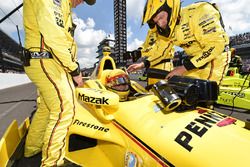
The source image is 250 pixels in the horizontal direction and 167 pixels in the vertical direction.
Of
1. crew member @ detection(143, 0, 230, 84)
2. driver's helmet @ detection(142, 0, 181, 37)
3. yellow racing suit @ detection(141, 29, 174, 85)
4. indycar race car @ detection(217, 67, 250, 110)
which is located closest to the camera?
driver's helmet @ detection(142, 0, 181, 37)

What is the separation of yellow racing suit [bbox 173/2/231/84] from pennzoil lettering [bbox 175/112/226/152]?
1073mm

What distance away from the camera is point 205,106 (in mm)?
2359

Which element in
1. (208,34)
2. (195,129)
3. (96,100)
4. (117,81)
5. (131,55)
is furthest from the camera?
(131,55)

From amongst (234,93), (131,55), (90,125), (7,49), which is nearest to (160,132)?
(90,125)

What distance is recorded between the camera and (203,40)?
9.48 feet

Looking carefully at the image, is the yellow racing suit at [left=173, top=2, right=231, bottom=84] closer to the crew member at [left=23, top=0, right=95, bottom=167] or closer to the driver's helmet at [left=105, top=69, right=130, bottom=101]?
the driver's helmet at [left=105, top=69, right=130, bottom=101]

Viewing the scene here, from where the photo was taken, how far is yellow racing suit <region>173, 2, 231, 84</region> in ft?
9.22

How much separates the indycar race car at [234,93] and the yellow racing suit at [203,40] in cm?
233

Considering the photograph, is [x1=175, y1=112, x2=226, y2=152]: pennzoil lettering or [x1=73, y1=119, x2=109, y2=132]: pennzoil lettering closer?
[x1=175, y1=112, x2=226, y2=152]: pennzoil lettering

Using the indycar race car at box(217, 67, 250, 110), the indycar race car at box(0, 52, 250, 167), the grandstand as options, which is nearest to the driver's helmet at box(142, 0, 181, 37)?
the indycar race car at box(0, 52, 250, 167)

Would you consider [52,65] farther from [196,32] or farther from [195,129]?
[196,32]

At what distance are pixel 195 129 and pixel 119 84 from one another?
1494 millimetres

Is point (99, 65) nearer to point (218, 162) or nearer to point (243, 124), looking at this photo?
point (243, 124)

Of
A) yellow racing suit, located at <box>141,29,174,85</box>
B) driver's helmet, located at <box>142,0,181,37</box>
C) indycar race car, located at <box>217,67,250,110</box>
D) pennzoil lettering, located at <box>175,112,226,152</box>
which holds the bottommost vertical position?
indycar race car, located at <box>217,67,250,110</box>
